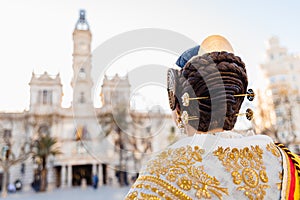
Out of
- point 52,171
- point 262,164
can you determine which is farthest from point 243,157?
point 52,171

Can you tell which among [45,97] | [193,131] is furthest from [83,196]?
[193,131]

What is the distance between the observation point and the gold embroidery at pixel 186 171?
90 cm

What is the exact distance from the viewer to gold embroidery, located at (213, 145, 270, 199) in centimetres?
93

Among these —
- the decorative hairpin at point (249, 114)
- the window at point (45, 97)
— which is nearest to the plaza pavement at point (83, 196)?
the window at point (45, 97)

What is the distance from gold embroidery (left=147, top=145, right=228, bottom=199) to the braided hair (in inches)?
5.0

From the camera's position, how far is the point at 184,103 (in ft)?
3.51

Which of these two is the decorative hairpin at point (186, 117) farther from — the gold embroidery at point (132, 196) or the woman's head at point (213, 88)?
the gold embroidery at point (132, 196)

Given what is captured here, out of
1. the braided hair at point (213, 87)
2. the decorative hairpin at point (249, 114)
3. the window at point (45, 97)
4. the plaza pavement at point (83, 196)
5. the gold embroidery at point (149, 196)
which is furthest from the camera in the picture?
the window at point (45, 97)

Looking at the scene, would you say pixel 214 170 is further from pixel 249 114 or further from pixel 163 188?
pixel 249 114

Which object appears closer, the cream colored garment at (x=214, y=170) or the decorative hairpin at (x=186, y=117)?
the cream colored garment at (x=214, y=170)

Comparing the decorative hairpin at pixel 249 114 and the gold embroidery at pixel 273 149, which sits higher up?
the decorative hairpin at pixel 249 114

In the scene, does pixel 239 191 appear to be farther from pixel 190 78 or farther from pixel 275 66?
pixel 275 66

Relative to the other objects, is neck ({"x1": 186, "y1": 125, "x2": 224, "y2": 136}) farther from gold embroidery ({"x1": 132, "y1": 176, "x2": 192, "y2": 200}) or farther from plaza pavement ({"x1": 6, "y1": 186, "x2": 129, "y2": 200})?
plaza pavement ({"x1": 6, "y1": 186, "x2": 129, "y2": 200})

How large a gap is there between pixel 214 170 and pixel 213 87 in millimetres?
295
